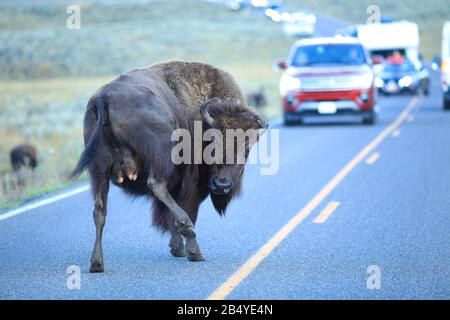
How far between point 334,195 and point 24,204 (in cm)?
406

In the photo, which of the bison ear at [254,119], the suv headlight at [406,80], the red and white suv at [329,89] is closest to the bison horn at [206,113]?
the bison ear at [254,119]

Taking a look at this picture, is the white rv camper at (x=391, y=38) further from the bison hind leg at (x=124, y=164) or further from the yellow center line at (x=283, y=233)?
the bison hind leg at (x=124, y=164)

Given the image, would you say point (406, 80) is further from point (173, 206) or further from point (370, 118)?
point (173, 206)

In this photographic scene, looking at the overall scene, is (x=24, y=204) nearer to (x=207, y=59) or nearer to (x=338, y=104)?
(x=338, y=104)

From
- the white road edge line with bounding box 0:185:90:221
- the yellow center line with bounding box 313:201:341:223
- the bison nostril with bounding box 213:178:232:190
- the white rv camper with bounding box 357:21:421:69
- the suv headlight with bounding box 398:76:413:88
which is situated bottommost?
the yellow center line with bounding box 313:201:341:223

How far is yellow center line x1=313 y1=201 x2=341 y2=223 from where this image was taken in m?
12.6

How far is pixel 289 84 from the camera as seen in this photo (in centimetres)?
2689

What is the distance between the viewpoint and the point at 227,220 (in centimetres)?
1270

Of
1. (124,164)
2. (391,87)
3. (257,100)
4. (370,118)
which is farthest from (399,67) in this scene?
(124,164)

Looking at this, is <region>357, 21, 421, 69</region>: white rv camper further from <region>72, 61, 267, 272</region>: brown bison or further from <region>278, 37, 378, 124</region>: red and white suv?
<region>72, 61, 267, 272</region>: brown bison

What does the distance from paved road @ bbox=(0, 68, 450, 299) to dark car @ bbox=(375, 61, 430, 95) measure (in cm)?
2576

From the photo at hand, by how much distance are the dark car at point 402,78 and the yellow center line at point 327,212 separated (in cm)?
3026

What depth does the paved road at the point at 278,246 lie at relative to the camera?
8633 millimetres

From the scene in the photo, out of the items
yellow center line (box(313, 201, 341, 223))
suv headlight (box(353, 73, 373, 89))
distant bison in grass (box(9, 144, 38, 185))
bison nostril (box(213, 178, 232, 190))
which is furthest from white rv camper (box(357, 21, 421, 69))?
bison nostril (box(213, 178, 232, 190))
